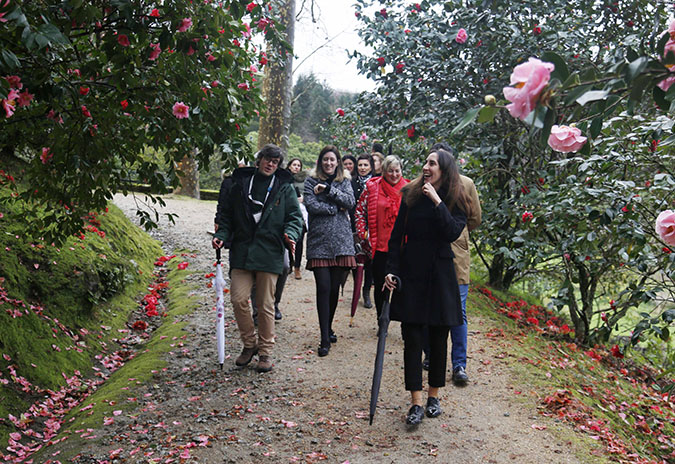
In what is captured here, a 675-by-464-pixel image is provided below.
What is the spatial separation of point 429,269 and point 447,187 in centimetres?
63

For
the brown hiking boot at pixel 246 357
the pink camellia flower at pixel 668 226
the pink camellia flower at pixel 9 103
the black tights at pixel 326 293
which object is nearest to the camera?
the pink camellia flower at pixel 668 226

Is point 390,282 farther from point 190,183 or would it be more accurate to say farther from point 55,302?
point 190,183

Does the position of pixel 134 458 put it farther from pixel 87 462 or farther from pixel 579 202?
pixel 579 202

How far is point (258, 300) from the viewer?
5.16m

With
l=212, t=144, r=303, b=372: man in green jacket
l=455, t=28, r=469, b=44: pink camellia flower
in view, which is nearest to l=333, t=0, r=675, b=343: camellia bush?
l=455, t=28, r=469, b=44: pink camellia flower

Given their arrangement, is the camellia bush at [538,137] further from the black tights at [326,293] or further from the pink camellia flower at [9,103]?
the pink camellia flower at [9,103]

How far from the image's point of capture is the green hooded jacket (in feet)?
16.5

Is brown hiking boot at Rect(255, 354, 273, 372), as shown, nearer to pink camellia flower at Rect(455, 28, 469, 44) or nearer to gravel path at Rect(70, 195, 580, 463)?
gravel path at Rect(70, 195, 580, 463)

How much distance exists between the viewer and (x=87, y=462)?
12.2 ft

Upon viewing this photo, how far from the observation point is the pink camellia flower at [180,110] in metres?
3.68

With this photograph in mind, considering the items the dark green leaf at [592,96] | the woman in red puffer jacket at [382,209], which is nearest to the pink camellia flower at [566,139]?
the dark green leaf at [592,96]

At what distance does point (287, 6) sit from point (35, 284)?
25.4 ft

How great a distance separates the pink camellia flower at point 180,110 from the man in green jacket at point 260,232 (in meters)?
1.41

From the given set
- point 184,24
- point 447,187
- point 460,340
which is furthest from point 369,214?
point 184,24
